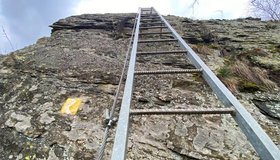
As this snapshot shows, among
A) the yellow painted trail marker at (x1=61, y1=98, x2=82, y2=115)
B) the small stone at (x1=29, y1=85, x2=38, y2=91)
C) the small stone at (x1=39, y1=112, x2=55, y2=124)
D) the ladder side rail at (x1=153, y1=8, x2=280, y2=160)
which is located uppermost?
the ladder side rail at (x1=153, y1=8, x2=280, y2=160)

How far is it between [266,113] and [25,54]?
12.2 ft

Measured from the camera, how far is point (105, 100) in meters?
3.68

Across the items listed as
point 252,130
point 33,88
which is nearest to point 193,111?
point 252,130

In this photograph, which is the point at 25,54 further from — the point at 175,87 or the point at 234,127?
the point at 234,127

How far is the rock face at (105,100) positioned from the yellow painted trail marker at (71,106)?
6cm

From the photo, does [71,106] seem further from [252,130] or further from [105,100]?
[252,130]

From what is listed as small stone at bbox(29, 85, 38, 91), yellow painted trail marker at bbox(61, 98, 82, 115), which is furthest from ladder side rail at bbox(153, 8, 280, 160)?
small stone at bbox(29, 85, 38, 91)

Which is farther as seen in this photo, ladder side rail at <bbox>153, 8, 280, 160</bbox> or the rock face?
the rock face

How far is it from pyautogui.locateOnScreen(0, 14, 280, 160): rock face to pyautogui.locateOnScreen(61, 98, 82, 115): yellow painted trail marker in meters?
0.06

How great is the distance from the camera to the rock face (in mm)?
2951

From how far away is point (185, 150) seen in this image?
295cm

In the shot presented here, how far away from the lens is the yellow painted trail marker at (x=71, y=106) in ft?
11.3

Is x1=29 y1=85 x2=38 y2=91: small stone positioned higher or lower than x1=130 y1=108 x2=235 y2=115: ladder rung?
lower

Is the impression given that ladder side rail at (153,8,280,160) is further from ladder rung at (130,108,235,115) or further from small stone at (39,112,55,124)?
small stone at (39,112,55,124)
